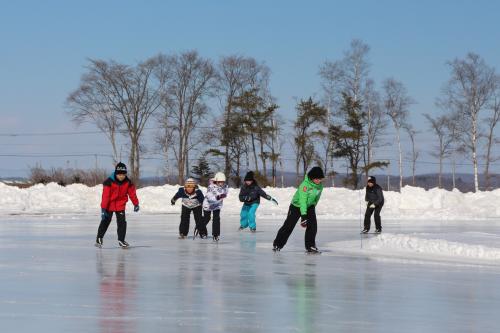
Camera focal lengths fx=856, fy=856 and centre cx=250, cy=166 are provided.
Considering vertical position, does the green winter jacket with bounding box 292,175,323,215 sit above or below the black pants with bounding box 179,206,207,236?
above

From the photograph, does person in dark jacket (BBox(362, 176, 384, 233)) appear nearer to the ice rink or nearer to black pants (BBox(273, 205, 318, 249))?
the ice rink

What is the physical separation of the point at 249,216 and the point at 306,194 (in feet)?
25.2

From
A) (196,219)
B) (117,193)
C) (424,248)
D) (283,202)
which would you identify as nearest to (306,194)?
(424,248)

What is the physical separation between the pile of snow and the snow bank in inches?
636

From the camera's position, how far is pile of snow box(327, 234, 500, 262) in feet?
45.2

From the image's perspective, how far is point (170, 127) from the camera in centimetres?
6194

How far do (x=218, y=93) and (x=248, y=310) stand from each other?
5403 cm

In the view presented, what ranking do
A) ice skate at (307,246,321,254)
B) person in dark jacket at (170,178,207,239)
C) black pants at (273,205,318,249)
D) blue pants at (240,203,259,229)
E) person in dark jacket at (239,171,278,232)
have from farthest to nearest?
blue pants at (240,203,259,229) → person in dark jacket at (239,171,278,232) → person in dark jacket at (170,178,207,239) → ice skate at (307,246,321,254) → black pants at (273,205,318,249)

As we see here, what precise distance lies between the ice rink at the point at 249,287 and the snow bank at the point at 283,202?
17.3 metres

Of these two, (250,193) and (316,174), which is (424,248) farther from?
(250,193)

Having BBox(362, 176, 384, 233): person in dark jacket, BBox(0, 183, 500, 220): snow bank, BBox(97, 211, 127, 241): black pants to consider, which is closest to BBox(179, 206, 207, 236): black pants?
BBox(97, 211, 127, 241): black pants

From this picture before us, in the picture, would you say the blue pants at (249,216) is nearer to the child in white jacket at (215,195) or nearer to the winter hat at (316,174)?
the child in white jacket at (215,195)

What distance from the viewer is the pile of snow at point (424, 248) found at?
13.8 m

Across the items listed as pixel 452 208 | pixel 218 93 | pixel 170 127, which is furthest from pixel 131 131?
pixel 452 208
